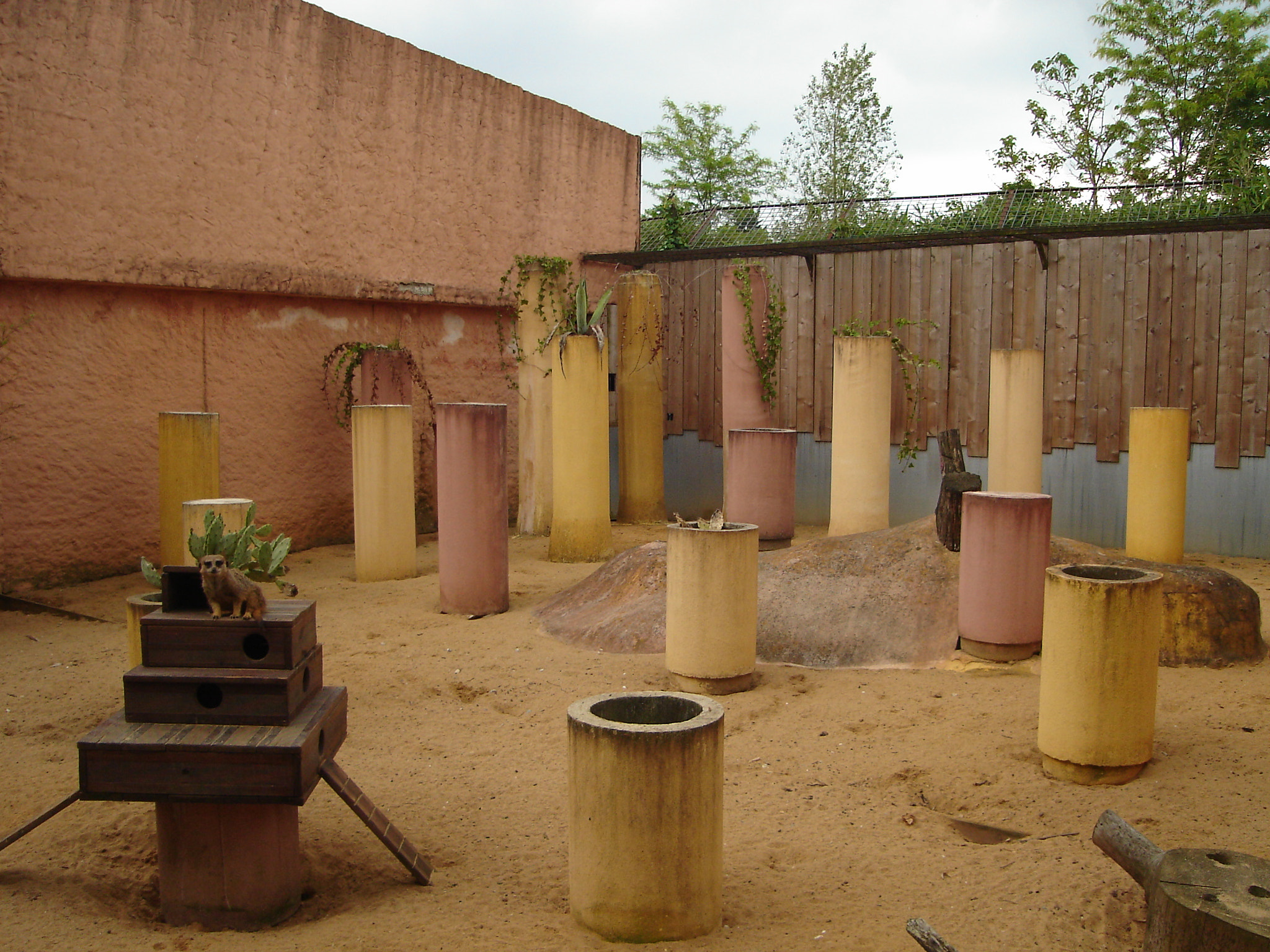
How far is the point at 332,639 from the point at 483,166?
646 cm

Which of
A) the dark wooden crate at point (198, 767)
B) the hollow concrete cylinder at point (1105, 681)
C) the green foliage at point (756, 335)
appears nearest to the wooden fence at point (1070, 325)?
the green foliage at point (756, 335)

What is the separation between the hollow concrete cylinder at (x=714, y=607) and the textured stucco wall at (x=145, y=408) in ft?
16.9

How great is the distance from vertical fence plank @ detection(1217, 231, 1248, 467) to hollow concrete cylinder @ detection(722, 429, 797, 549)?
13.0 feet

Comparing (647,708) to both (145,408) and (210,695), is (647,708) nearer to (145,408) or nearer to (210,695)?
(210,695)

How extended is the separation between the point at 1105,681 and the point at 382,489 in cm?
577

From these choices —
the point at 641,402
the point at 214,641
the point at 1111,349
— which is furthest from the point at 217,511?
the point at 1111,349

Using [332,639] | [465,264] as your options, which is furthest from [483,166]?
[332,639]

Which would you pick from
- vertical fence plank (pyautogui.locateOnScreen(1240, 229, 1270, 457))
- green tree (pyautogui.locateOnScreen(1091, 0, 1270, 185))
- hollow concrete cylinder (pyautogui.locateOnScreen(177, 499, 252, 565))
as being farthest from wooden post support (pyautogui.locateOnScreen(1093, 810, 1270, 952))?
green tree (pyautogui.locateOnScreen(1091, 0, 1270, 185))

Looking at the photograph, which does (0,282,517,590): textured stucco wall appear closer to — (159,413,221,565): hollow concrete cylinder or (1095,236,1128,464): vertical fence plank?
(159,413,221,565): hollow concrete cylinder

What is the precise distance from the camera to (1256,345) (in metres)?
9.06

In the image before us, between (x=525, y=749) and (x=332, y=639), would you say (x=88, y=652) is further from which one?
(x=525, y=749)

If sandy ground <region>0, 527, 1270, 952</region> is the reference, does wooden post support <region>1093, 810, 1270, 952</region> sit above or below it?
above

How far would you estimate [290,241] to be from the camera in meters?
9.56

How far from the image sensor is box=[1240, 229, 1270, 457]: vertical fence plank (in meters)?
9.02
